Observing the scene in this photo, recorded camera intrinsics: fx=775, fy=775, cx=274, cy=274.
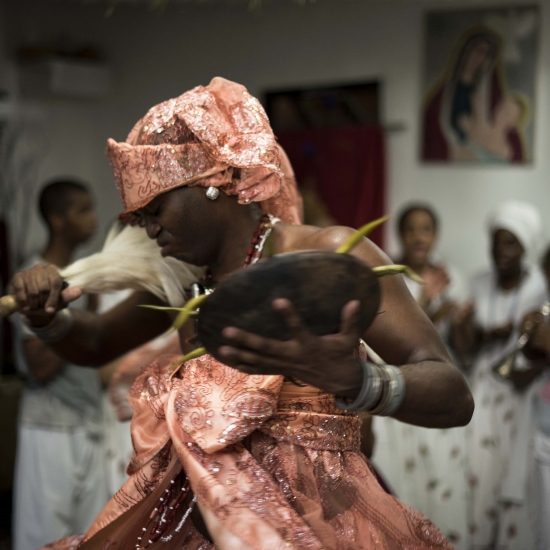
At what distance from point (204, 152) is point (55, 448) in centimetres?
219

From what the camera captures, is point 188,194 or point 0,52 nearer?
point 188,194

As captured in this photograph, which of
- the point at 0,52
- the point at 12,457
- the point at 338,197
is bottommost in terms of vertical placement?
the point at 12,457

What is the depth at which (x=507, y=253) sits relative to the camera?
4176 millimetres

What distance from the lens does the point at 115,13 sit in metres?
6.29

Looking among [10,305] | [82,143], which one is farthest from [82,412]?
[82,143]

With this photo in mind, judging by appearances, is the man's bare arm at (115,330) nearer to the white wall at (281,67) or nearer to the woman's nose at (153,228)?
the woman's nose at (153,228)

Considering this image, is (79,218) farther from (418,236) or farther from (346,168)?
(346,168)

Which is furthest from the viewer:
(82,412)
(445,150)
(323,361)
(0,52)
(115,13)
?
(115,13)

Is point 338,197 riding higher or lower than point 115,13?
lower

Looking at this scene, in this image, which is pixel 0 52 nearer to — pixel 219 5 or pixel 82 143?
pixel 82 143

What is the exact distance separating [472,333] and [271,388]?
9.40 feet

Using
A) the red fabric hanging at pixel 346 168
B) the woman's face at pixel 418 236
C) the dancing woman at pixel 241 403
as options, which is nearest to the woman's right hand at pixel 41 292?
the dancing woman at pixel 241 403

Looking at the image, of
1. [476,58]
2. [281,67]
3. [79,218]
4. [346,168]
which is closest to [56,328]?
[79,218]

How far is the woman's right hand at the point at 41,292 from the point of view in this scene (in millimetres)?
1736
